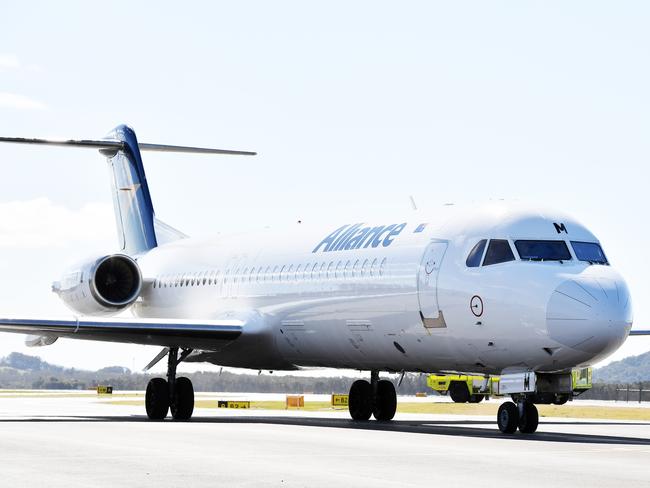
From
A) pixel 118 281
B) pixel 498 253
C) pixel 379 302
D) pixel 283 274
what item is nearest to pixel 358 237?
pixel 379 302

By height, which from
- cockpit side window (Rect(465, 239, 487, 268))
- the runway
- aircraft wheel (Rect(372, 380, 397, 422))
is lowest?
the runway

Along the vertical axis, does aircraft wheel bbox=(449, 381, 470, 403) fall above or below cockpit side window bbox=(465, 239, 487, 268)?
below

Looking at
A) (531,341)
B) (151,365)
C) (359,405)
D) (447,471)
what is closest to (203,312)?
(151,365)

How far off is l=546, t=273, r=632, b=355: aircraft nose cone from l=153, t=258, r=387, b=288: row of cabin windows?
472 cm

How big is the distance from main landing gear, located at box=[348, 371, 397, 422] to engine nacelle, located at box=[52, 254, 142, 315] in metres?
6.13

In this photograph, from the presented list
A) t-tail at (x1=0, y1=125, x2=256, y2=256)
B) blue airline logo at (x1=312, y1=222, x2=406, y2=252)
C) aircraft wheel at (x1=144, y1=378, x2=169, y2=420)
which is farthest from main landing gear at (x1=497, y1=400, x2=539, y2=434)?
t-tail at (x1=0, y1=125, x2=256, y2=256)

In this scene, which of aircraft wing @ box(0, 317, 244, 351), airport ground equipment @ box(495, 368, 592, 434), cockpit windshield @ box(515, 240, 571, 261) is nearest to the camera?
airport ground equipment @ box(495, 368, 592, 434)

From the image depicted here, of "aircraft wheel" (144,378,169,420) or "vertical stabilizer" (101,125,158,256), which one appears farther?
"vertical stabilizer" (101,125,158,256)

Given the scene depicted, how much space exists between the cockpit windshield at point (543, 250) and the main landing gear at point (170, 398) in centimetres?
969

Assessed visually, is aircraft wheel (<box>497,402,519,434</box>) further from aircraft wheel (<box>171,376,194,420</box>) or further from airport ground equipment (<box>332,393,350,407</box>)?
airport ground equipment (<box>332,393,350,407</box>)

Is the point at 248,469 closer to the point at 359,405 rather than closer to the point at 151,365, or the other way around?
the point at 359,405

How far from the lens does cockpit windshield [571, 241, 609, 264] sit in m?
21.8

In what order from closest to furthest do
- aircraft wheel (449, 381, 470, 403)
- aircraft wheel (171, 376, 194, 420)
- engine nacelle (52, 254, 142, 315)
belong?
1. aircraft wheel (171, 376, 194, 420)
2. engine nacelle (52, 254, 142, 315)
3. aircraft wheel (449, 381, 470, 403)

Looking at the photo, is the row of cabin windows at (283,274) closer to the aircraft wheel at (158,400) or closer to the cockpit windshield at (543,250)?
the aircraft wheel at (158,400)
